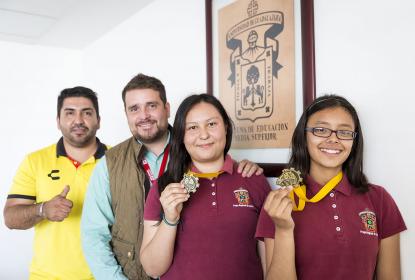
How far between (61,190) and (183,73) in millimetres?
1082

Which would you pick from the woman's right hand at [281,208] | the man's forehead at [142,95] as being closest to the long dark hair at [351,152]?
the woman's right hand at [281,208]

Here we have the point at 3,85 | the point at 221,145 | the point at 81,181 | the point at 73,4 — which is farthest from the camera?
the point at 3,85

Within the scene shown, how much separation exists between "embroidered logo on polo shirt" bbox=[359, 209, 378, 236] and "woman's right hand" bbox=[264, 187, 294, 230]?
0.83 ft

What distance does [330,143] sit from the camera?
1363 millimetres

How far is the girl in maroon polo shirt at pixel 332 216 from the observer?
4.25ft

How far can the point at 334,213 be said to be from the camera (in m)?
1.34

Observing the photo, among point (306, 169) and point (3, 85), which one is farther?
point (3, 85)

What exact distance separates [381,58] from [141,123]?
3.50 feet

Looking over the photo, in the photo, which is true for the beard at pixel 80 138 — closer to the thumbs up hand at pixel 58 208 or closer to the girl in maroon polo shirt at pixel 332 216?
the thumbs up hand at pixel 58 208

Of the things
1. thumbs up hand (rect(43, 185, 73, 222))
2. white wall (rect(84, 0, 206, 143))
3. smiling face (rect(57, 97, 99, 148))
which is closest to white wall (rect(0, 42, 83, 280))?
white wall (rect(84, 0, 206, 143))

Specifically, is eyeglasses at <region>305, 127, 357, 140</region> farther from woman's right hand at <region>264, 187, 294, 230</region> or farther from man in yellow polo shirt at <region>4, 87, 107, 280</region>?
man in yellow polo shirt at <region>4, 87, 107, 280</region>

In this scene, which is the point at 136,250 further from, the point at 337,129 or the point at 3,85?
the point at 3,85

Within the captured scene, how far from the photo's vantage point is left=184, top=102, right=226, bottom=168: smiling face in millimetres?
1585

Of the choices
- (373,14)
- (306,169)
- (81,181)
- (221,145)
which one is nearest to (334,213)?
(306,169)
